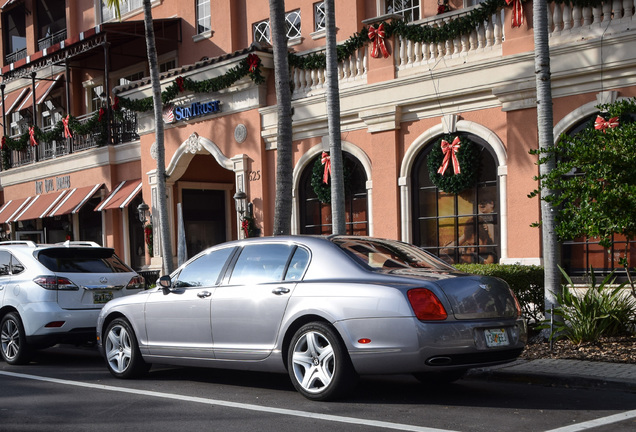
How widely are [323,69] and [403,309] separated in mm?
11816

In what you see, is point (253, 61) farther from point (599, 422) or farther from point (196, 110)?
point (599, 422)

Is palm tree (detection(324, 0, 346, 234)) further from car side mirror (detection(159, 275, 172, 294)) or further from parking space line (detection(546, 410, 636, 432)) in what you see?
parking space line (detection(546, 410, 636, 432))

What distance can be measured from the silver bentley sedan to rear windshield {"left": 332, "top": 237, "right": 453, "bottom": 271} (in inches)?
0.7

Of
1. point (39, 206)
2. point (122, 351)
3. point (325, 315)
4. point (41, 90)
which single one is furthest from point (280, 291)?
point (41, 90)

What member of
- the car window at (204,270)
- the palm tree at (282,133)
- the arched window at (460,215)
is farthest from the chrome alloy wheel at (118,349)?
the arched window at (460,215)

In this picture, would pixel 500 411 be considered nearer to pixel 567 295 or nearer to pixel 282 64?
pixel 567 295

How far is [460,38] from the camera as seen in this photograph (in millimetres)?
15383

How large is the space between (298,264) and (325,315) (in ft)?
2.58

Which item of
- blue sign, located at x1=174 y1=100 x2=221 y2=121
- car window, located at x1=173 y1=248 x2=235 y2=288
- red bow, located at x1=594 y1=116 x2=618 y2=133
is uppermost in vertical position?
blue sign, located at x1=174 y1=100 x2=221 y2=121

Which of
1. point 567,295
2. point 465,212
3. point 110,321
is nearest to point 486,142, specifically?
point 465,212

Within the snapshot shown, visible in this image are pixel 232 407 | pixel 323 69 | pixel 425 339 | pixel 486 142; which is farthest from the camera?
pixel 323 69

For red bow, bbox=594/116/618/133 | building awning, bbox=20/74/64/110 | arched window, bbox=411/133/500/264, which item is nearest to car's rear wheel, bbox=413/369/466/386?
red bow, bbox=594/116/618/133

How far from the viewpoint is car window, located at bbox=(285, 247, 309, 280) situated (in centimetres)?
760

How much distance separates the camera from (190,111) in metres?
20.5
